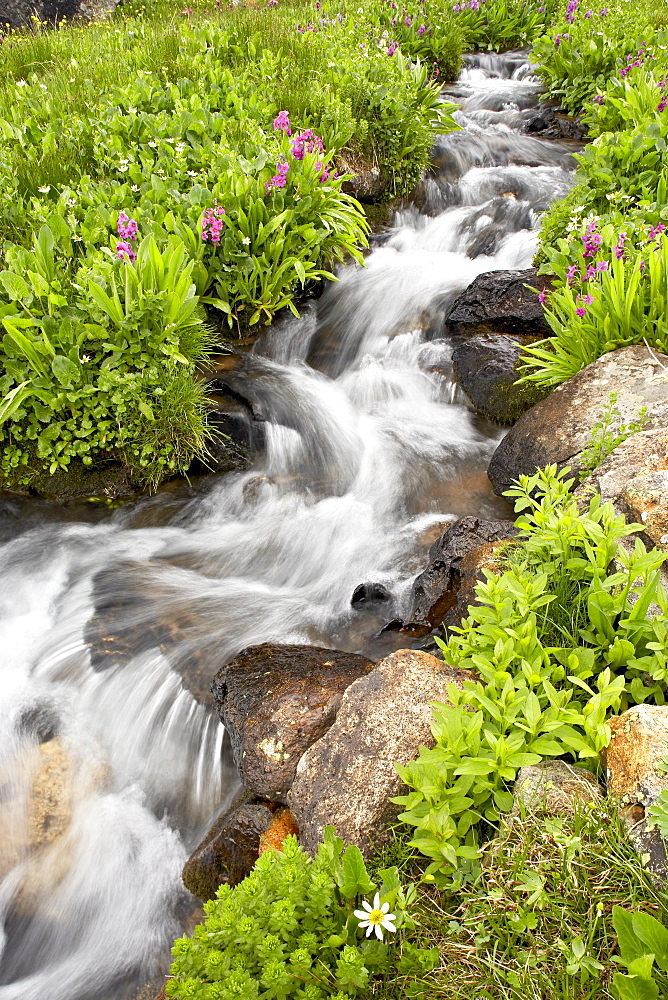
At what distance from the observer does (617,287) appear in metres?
4.37

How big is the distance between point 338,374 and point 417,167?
3.09 metres

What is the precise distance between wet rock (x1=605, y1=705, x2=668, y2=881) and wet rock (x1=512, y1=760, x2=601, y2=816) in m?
0.07

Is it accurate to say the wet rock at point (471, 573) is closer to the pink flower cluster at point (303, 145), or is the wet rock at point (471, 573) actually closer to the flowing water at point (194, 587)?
the flowing water at point (194, 587)

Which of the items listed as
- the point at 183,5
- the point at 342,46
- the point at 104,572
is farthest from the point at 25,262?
the point at 183,5

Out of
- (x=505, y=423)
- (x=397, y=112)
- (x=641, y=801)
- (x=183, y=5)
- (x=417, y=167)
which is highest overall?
(x=183, y=5)

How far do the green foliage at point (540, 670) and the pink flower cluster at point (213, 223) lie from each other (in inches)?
A: 132

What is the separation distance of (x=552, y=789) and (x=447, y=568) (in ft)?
6.24

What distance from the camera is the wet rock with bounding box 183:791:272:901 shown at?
2740 mm

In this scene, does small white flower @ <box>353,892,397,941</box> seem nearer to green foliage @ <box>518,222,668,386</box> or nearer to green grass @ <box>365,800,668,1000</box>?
green grass @ <box>365,800,668,1000</box>

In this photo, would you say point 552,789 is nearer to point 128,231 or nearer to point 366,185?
point 128,231

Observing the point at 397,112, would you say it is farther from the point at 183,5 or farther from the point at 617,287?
the point at 183,5

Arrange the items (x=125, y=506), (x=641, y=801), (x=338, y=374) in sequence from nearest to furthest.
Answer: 1. (x=641, y=801)
2. (x=125, y=506)
3. (x=338, y=374)

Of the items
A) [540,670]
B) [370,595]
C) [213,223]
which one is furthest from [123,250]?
[540,670]

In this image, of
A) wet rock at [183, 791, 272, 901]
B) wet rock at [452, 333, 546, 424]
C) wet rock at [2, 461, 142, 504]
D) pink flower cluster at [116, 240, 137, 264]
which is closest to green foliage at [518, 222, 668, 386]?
wet rock at [452, 333, 546, 424]
